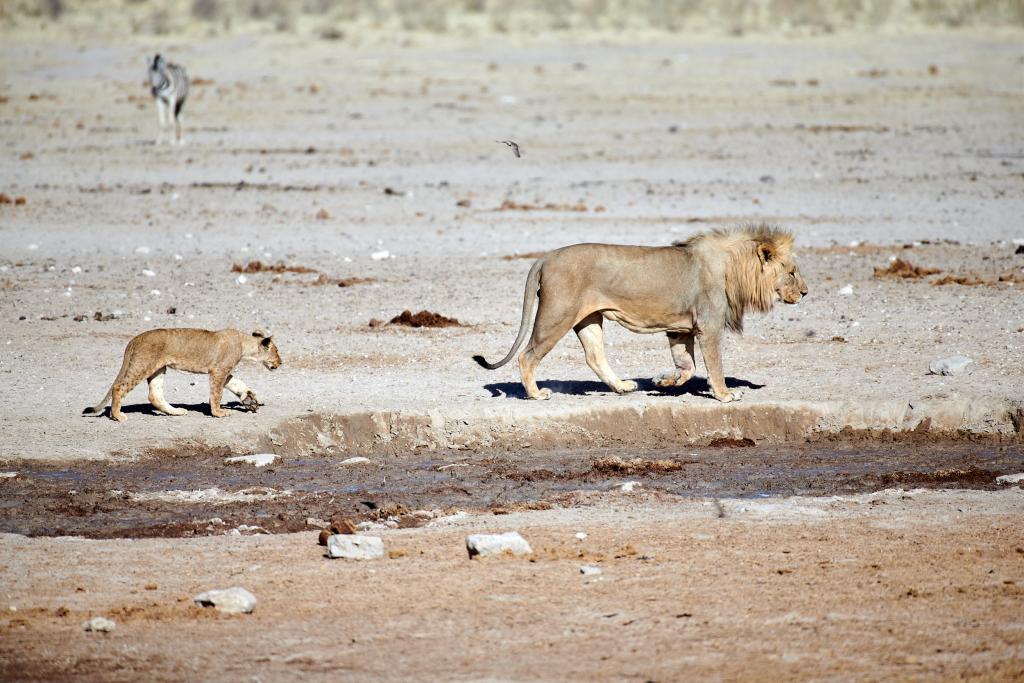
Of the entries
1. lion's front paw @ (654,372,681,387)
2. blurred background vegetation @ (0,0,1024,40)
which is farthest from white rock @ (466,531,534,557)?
blurred background vegetation @ (0,0,1024,40)

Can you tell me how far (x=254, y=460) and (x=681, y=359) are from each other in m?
3.54

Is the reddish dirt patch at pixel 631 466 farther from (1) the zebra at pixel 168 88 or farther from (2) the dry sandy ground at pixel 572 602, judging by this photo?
(1) the zebra at pixel 168 88

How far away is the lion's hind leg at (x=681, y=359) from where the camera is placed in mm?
11844

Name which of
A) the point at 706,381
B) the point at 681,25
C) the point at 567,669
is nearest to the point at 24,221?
the point at 706,381

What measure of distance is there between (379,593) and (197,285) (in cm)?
955

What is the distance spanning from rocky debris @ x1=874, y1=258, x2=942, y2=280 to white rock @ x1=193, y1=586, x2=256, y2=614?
11.1 metres

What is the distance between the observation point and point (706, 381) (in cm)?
1262

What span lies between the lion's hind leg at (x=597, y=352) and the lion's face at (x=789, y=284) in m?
1.41

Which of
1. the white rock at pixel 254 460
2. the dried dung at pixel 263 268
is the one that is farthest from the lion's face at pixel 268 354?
the dried dung at pixel 263 268

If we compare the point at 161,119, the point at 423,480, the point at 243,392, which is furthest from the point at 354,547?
the point at 161,119

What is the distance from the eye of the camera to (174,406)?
38.7 feet

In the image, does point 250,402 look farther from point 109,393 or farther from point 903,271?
point 903,271

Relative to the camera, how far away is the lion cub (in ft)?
36.1

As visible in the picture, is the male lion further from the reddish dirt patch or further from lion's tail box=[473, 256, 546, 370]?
the reddish dirt patch
